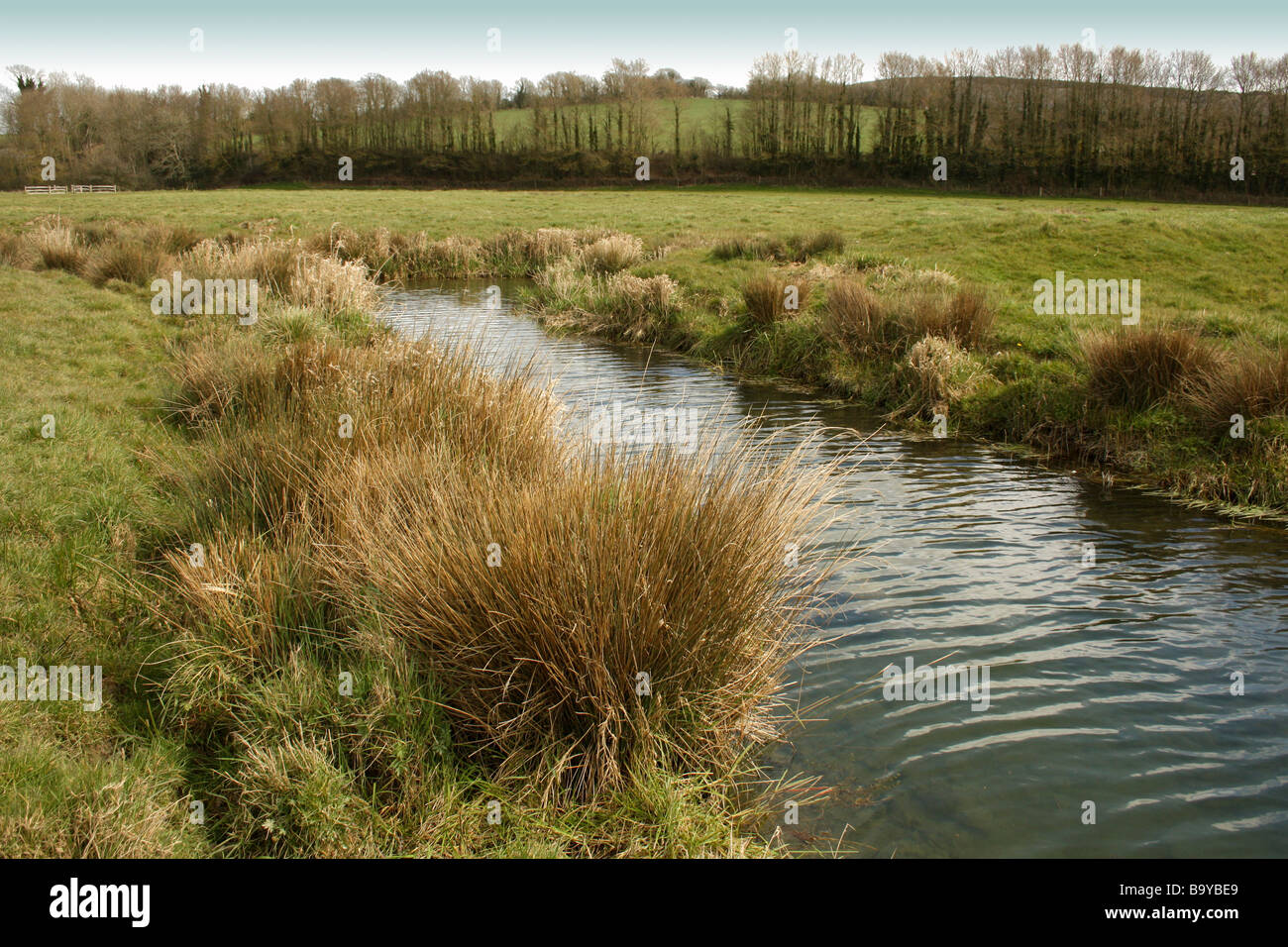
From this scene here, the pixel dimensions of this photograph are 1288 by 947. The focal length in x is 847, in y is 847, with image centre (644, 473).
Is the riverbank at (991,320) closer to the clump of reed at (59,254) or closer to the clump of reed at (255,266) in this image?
the clump of reed at (255,266)

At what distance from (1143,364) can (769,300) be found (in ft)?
22.7

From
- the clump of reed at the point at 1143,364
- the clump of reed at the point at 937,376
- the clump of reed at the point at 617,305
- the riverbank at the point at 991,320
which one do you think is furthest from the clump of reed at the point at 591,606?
the clump of reed at the point at 617,305

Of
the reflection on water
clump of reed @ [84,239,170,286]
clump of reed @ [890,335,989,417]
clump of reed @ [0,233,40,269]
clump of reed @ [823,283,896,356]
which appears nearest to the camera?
the reflection on water

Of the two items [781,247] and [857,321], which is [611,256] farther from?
[857,321]

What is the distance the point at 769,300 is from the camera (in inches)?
606

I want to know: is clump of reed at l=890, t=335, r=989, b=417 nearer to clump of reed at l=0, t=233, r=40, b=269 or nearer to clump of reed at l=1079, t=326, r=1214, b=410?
clump of reed at l=1079, t=326, r=1214, b=410

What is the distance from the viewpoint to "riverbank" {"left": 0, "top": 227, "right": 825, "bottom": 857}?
357 cm

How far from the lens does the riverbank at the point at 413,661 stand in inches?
141

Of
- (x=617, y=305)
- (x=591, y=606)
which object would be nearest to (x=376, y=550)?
(x=591, y=606)

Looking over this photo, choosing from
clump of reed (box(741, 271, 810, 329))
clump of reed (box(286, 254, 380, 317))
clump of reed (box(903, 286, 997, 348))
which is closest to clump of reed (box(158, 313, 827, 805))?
clump of reed (box(286, 254, 380, 317))

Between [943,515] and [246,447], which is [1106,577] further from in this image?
[246,447]

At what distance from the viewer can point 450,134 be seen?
68938 millimetres

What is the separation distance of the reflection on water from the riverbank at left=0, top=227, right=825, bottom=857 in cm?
64

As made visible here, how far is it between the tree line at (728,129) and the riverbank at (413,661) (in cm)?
4960
